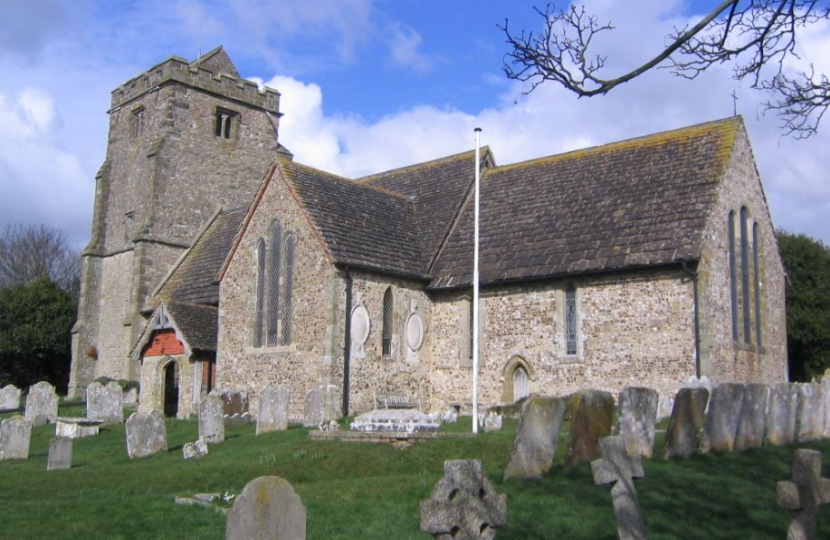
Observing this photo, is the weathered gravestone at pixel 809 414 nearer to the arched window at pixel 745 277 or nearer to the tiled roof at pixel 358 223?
the arched window at pixel 745 277

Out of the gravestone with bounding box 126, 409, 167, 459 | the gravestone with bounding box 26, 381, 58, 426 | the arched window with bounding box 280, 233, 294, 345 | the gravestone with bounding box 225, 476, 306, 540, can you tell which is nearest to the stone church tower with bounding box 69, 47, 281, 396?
the gravestone with bounding box 26, 381, 58, 426

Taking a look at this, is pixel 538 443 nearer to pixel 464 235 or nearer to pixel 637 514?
pixel 637 514

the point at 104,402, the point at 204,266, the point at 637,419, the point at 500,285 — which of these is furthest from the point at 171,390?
the point at 637,419

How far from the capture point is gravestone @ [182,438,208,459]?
18.0 metres

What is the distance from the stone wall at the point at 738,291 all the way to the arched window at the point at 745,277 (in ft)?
0.74

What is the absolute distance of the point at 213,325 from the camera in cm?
2886

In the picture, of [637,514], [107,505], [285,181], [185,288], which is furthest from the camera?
[185,288]

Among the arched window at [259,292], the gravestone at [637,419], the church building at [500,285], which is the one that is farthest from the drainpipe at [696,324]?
the arched window at [259,292]

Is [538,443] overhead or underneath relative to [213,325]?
underneath

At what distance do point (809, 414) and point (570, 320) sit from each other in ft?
24.9

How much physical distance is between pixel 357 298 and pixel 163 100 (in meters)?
19.5

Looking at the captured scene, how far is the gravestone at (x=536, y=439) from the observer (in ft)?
42.6

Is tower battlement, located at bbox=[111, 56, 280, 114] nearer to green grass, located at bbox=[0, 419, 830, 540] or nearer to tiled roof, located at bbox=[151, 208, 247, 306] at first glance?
tiled roof, located at bbox=[151, 208, 247, 306]

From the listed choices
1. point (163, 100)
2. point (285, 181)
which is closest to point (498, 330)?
point (285, 181)
